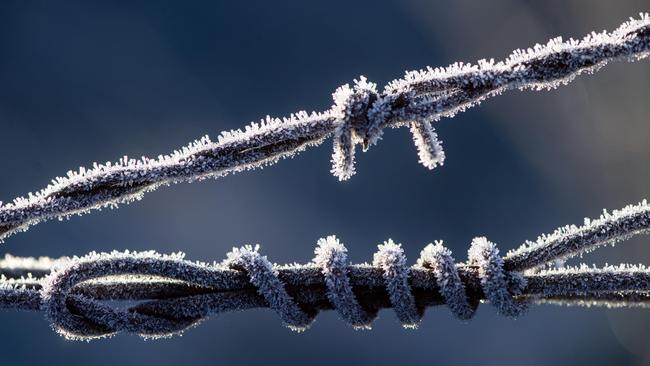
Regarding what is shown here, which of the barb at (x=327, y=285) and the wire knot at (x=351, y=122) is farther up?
the wire knot at (x=351, y=122)

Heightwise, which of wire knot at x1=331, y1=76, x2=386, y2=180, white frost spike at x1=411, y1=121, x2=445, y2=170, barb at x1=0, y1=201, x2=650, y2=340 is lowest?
barb at x1=0, y1=201, x2=650, y2=340

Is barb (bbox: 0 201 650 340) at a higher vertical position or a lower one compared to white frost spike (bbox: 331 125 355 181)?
lower

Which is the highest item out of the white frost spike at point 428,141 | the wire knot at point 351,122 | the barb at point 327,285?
the wire knot at point 351,122

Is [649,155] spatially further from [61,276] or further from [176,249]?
[61,276]

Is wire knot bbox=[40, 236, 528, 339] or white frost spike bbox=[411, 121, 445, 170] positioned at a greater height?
white frost spike bbox=[411, 121, 445, 170]

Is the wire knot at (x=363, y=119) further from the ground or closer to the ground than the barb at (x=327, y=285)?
further from the ground
